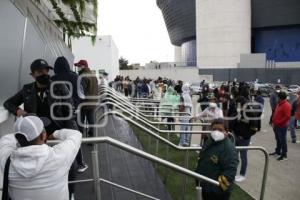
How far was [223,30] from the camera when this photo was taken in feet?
239

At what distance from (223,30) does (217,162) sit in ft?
233

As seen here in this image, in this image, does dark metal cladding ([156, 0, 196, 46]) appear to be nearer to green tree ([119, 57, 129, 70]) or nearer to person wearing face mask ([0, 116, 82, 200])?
green tree ([119, 57, 129, 70])

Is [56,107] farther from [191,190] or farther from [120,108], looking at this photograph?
[191,190]

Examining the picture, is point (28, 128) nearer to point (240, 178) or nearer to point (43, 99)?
point (43, 99)

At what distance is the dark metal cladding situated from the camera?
79375 mm

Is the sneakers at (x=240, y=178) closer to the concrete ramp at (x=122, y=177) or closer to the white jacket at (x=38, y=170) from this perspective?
the concrete ramp at (x=122, y=177)

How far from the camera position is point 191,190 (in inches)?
291

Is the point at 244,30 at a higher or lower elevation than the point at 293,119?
higher

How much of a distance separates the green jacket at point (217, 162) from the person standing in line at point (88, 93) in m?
3.20

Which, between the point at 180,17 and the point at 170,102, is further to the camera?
the point at 180,17

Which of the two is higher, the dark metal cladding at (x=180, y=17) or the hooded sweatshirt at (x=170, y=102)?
the dark metal cladding at (x=180, y=17)

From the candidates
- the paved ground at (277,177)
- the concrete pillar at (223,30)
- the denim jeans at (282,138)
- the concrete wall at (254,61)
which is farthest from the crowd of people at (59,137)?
the concrete pillar at (223,30)

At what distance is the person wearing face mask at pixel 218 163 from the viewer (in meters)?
4.56

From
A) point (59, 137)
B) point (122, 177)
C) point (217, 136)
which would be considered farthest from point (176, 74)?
point (59, 137)
